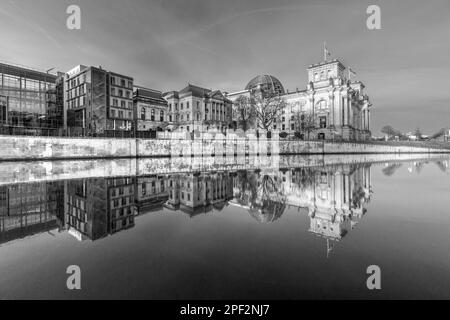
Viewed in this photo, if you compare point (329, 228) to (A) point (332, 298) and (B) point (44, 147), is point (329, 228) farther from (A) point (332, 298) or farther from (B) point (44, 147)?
(B) point (44, 147)

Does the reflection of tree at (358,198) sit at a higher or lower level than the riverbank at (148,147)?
lower

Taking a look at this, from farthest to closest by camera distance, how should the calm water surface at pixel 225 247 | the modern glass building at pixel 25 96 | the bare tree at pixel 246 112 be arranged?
the bare tree at pixel 246 112, the modern glass building at pixel 25 96, the calm water surface at pixel 225 247

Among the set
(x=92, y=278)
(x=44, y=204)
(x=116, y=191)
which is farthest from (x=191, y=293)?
(x=116, y=191)

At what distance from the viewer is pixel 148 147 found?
119 feet

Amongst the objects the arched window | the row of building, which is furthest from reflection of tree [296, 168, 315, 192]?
the arched window

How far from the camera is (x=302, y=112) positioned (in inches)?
3201

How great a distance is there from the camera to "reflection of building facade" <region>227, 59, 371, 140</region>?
7394cm

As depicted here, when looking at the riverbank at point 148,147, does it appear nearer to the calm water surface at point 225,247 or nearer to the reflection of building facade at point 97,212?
the reflection of building facade at point 97,212

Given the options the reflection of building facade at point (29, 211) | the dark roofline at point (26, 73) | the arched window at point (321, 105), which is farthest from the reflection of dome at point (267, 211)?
the arched window at point (321, 105)

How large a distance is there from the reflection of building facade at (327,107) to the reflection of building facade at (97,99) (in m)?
38.4

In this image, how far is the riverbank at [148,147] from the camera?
2766cm

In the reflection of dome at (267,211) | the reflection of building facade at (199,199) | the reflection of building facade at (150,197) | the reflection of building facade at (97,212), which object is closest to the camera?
the reflection of building facade at (97,212)

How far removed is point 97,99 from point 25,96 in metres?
14.2

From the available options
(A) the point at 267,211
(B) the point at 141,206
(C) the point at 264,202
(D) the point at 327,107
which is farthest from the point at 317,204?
(D) the point at 327,107
